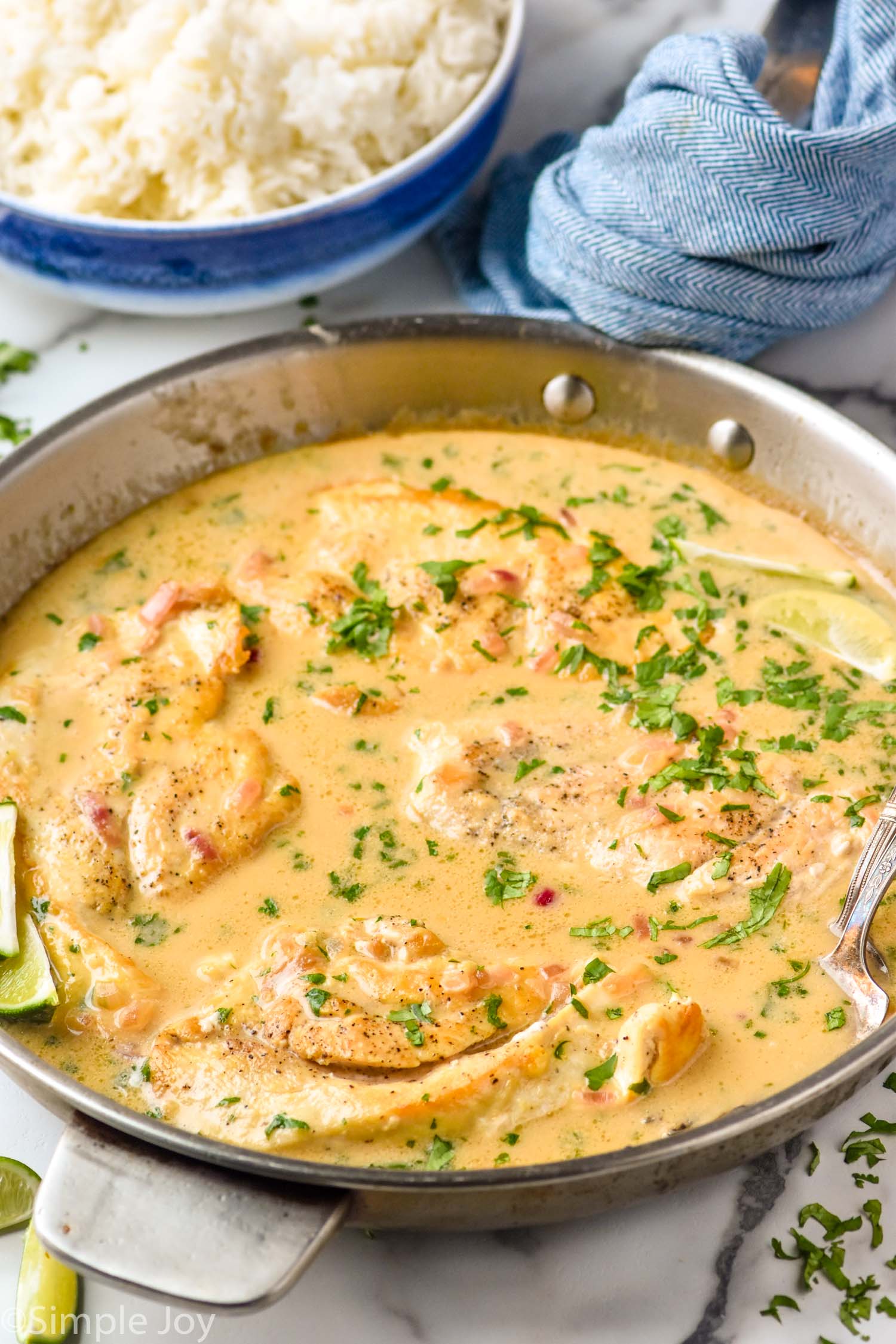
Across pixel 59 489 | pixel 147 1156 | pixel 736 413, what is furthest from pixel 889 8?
pixel 147 1156

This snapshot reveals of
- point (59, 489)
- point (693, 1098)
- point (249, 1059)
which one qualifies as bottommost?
point (693, 1098)

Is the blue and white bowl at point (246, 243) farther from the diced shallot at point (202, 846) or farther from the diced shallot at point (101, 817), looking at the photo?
the diced shallot at point (202, 846)

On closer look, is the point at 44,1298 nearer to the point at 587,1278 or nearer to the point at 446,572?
the point at 587,1278

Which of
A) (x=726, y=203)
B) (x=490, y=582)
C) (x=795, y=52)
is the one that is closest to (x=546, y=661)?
(x=490, y=582)

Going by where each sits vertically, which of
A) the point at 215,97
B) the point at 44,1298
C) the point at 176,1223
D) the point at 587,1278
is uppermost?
the point at 215,97

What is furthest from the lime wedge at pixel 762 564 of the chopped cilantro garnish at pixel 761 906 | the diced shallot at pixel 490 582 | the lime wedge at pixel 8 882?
the lime wedge at pixel 8 882

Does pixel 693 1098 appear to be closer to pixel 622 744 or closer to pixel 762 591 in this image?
pixel 622 744
